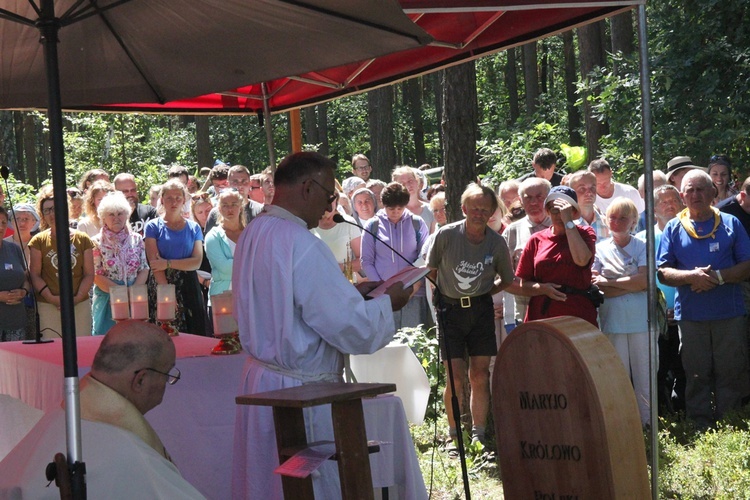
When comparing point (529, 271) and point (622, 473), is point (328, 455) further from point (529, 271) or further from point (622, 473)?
point (529, 271)

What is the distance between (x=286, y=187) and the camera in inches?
174

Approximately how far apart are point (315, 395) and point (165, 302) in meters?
2.62

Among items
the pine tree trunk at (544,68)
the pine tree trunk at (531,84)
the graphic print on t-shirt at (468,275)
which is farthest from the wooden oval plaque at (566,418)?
the pine tree trunk at (544,68)

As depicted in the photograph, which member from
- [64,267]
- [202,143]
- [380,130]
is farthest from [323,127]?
[64,267]

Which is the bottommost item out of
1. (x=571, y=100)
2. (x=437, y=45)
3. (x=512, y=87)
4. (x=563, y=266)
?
(x=563, y=266)

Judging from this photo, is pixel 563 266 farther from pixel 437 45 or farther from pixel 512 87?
pixel 512 87

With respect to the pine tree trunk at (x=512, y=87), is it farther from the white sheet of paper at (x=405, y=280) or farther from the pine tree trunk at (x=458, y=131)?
the white sheet of paper at (x=405, y=280)

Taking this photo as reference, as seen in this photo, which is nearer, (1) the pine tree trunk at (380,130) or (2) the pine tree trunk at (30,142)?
(1) the pine tree trunk at (380,130)

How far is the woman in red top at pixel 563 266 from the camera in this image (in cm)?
718

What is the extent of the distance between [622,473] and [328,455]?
170cm

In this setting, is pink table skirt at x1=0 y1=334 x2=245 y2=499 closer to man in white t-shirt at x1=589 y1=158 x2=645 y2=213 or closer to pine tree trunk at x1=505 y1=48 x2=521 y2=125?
man in white t-shirt at x1=589 y1=158 x2=645 y2=213

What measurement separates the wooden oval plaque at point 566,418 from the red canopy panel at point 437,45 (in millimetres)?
1605

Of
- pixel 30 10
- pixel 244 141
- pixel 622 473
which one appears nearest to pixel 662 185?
pixel 622 473

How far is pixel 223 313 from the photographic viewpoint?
217 inches
